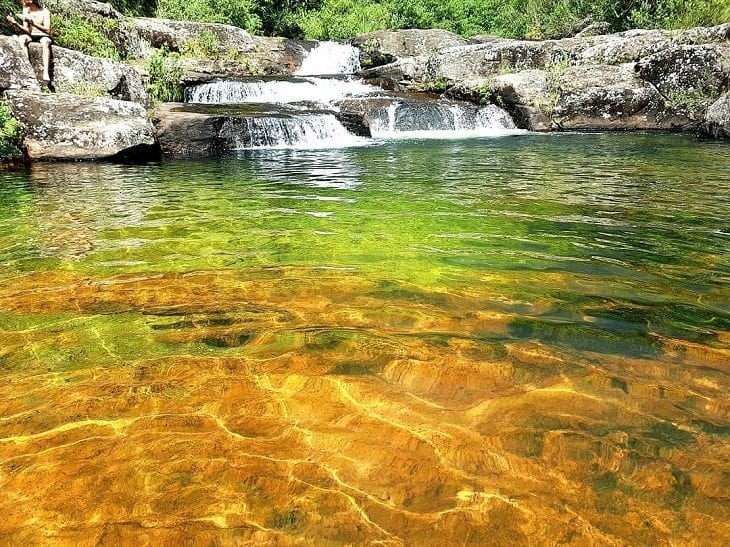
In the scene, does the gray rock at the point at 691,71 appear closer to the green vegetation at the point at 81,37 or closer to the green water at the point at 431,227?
the green water at the point at 431,227

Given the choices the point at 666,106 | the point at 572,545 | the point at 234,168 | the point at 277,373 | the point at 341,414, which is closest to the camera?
the point at 572,545

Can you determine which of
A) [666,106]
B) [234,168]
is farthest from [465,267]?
[666,106]

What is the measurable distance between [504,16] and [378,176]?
2419 cm

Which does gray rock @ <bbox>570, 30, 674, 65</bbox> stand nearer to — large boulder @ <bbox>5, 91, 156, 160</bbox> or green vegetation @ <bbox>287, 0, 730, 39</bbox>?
green vegetation @ <bbox>287, 0, 730, 39</bbox>

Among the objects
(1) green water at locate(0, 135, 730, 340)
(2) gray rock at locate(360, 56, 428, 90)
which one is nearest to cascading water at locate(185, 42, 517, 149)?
(2) gray rock at locate(360, 56, 428, 90)

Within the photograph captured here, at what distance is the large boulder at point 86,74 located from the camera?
11523 millimetres

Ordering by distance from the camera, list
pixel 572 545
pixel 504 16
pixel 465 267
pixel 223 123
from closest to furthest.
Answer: pixel 572 545
pixel 465 267
pixel 223 123
pixel 504 16

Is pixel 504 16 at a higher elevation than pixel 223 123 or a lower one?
higher

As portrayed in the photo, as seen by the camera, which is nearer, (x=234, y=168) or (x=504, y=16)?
(x=234, y=168)

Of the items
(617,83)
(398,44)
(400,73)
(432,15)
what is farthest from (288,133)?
(432,15)

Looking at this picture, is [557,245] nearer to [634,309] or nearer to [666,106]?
[634,309]

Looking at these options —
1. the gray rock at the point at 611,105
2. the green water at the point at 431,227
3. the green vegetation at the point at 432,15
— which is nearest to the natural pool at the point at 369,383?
the green water at the point at 431,227

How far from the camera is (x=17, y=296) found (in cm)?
287

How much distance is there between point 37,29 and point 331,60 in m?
13.3
